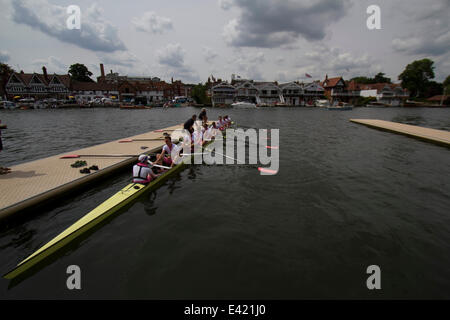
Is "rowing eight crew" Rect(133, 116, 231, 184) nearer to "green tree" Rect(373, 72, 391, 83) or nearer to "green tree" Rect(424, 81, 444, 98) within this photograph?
"green tree" Rect(424, 81, 444, 98)

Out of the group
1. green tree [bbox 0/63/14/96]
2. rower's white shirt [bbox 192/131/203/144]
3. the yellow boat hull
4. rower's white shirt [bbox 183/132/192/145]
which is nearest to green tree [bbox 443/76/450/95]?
rower's white shirt [bbox 192/131/203/144]

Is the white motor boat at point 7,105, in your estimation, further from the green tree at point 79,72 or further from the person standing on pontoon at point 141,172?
the person standing on pontoon at point 141,172

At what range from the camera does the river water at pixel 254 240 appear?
15.1 feet

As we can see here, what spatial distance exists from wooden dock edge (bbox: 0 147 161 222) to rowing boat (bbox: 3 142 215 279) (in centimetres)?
215

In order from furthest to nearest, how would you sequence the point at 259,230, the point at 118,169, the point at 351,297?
the point at 118,169, the point at 259,230, the point at 351,297

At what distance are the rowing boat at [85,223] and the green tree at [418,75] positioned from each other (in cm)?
12903

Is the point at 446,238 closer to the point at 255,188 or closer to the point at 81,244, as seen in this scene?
the point at 255,188

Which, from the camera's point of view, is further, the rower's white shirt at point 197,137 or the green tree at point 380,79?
the green tree at point 380,79

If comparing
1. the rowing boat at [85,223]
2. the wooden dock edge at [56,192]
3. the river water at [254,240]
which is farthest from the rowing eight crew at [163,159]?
the wooden dock edge at [56,192]

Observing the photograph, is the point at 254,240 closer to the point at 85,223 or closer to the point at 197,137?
the point at 85,223

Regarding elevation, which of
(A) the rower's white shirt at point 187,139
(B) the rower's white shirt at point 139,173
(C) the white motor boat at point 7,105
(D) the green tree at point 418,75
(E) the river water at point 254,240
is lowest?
(E) the river water at point 254,240

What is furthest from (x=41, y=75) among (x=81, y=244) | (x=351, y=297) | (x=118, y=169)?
(x=351, y=297)

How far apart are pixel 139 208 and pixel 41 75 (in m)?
107
